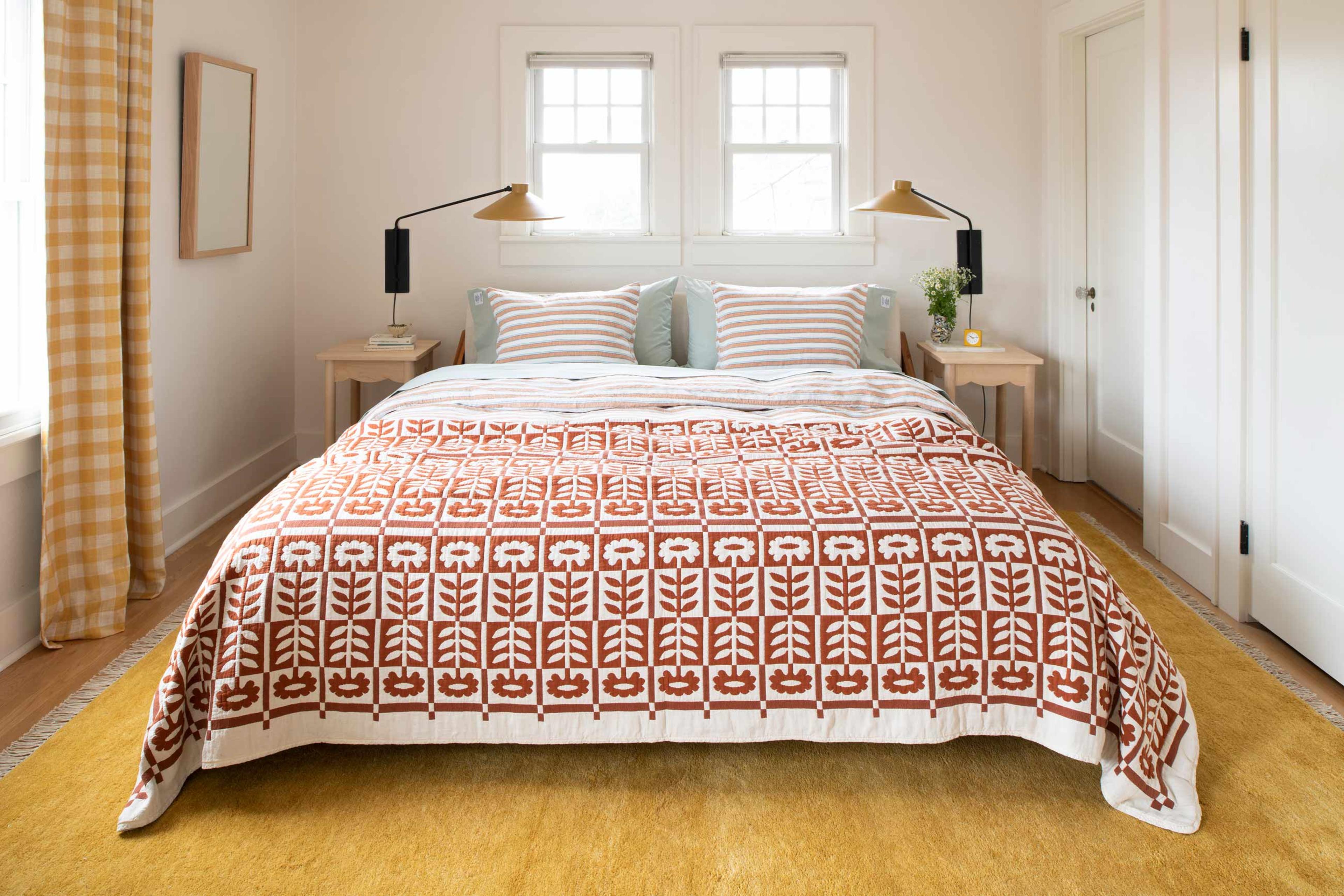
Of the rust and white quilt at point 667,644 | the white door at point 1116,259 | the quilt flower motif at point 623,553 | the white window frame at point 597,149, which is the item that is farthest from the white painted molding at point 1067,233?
the quilt flower motif at point 623,553

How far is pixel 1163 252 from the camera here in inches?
138

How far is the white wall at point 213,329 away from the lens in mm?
2967

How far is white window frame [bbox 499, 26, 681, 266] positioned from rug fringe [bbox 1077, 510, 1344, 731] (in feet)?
7.76

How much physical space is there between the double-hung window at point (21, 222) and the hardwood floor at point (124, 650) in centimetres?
64

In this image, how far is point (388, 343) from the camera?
177 inches

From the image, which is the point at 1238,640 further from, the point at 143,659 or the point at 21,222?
the point at 21,222

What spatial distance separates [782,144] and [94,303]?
10.1 ft

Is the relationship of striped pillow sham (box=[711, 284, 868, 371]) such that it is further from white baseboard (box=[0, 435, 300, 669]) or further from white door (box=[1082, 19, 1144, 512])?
white baseboard (box=[0, 435, 300, 669])

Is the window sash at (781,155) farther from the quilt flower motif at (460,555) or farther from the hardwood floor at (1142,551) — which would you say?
the quilt flower motif at (460,555)

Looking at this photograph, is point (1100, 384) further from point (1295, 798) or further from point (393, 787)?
point (393, 787)

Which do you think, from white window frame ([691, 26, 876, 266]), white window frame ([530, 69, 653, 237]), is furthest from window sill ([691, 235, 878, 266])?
white window frame ([530, 69, 653, 237])

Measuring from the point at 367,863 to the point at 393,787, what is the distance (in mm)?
269

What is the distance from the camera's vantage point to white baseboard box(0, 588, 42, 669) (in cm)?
280

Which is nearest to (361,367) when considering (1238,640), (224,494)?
(224,494)
